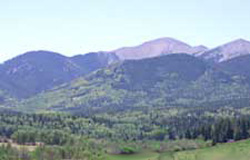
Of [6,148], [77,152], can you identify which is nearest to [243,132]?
[77,152]

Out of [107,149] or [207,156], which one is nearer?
[207,156]

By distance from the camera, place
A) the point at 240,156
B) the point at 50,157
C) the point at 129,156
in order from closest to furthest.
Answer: the point at 240,156
the point at 50,157
the point at 129,156

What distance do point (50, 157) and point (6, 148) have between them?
54.6 ft

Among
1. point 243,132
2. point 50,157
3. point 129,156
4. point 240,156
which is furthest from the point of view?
point 243,132

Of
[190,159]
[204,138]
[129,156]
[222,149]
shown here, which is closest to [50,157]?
[129,156]

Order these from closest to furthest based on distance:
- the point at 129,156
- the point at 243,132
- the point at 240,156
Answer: the point at 240,156 → the point at 129,156 → the point at 243,132

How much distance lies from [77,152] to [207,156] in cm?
4247

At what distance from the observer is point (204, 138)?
192750mm

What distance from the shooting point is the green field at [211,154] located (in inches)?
5556

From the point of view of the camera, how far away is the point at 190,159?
142 metres

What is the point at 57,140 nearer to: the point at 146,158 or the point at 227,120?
the point at 146,158

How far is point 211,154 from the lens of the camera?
5802 inches

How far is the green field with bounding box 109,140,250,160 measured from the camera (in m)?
141

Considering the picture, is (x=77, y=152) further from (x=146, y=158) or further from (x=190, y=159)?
(x=190, y=159)
